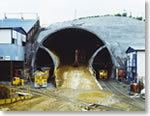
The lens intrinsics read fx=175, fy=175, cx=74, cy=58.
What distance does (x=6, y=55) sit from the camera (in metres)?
8.46

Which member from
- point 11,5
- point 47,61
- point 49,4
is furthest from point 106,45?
point 11,5

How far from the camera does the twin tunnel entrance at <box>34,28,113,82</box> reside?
1423 centimetres

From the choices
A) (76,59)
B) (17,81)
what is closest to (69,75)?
(17,81)

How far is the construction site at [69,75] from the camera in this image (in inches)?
284

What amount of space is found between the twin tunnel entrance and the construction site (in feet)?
0.38

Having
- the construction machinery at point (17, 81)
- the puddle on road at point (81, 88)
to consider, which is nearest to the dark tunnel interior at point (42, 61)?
the puddle on road at point (81, 88)

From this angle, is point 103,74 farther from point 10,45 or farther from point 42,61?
point 10,45

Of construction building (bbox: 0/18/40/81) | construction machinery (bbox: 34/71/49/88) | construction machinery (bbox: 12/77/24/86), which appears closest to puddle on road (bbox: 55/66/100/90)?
construction machinery (bbox: 34/71/49/88)

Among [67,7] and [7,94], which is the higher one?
[67,7]

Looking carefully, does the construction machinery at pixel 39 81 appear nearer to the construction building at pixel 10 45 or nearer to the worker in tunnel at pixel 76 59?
the construction building at pixel 10 45

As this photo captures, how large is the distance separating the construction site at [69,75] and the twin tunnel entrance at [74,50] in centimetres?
12

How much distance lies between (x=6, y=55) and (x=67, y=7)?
3.75 meters

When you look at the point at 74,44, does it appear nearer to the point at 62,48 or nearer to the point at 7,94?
the point at 62,48

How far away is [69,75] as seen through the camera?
12953 millimetres
